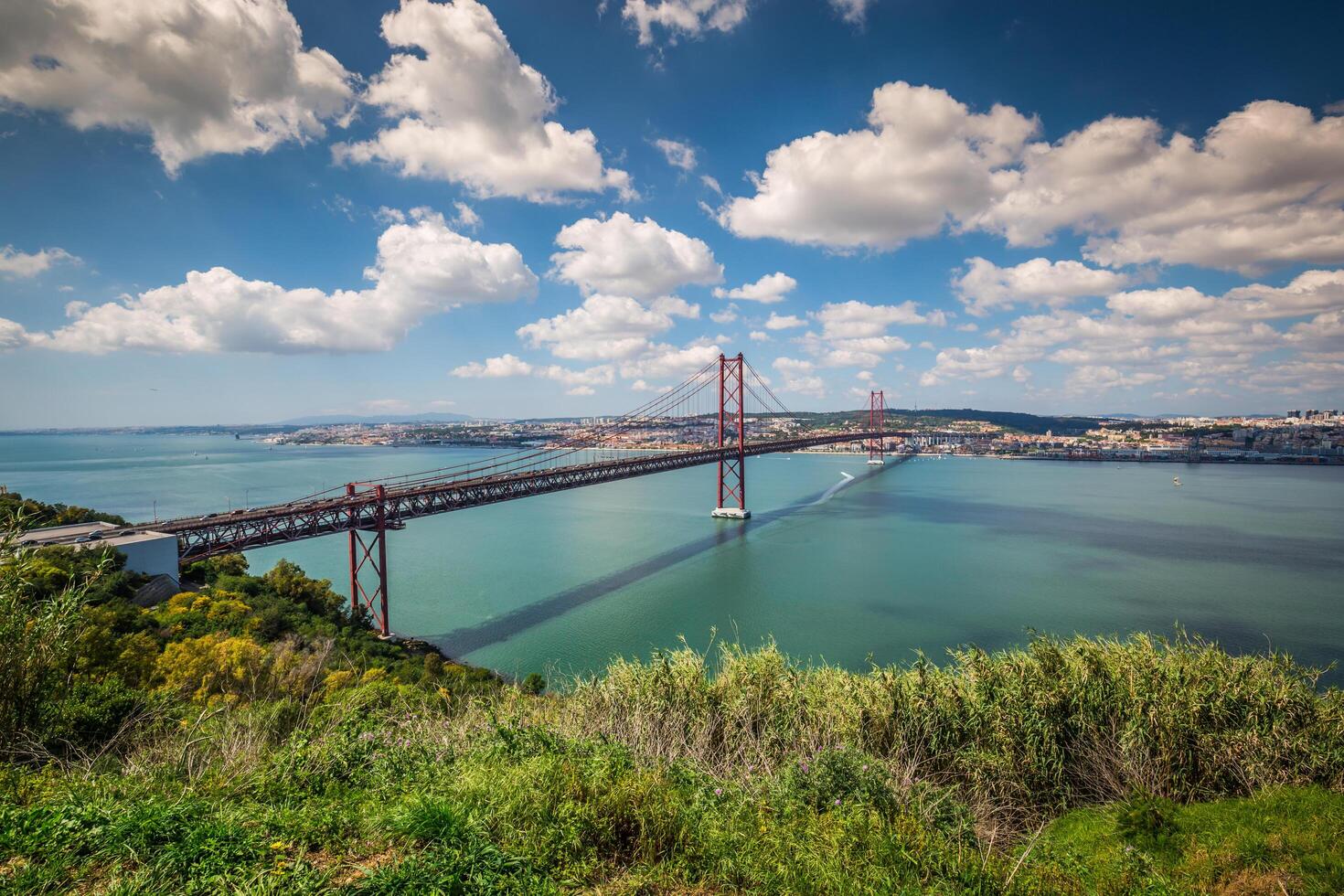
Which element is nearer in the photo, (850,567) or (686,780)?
(686,780)

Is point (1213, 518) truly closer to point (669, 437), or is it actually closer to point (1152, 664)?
point (1152, 664)

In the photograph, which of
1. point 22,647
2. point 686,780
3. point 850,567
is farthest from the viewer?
point 850,567

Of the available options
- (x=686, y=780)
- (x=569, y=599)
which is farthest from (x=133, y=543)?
(x=686, y=780)

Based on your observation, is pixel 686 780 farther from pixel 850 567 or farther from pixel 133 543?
pixel 850 567

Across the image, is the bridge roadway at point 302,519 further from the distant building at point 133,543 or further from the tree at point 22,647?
the tree at point 22,647

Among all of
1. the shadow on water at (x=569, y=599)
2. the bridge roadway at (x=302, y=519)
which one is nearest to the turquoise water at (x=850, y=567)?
the shadow on water at (x=569, y=599)
